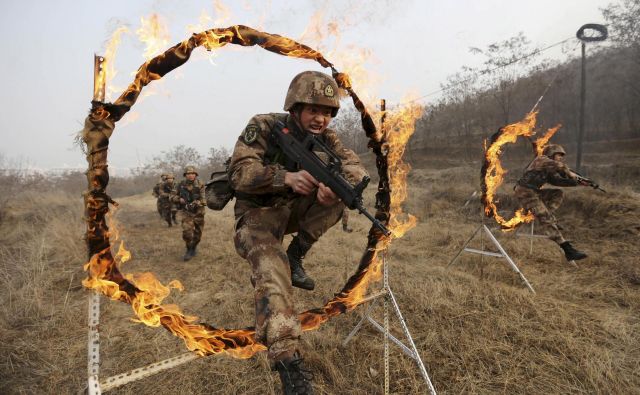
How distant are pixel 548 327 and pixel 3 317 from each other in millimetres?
7197

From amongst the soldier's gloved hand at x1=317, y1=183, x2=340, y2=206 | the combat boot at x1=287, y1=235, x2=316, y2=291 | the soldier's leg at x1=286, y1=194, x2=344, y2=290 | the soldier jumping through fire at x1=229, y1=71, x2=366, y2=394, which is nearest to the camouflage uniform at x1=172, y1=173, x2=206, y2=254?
the combat boot at x1=287, y1=235, x2=316, y2=291

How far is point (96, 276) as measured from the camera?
6.58 feet

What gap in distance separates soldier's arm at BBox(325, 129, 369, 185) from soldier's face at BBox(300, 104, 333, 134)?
1.01 ft

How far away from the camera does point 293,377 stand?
6.59ft

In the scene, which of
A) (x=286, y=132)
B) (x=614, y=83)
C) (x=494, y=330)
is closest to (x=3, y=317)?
(x=286, y=132)

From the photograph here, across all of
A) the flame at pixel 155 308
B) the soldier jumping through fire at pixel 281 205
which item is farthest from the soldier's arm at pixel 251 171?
the flame at pixel 155 308

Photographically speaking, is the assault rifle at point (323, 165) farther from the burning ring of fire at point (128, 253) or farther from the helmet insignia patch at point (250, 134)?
the burning ring of fire at point (128, 253)

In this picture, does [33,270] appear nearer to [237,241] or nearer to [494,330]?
[237,241]

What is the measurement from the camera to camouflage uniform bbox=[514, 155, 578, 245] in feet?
23.5

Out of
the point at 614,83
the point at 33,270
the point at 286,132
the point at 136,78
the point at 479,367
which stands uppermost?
the point at 614,83

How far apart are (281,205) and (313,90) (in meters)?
1.05

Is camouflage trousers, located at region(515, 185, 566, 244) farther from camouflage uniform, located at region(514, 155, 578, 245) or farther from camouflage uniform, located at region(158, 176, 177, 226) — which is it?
camouflage uniform, located at region(158, 176, 177, 226)

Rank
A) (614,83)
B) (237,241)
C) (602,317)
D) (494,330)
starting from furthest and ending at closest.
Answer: (614,83), (602,317), (494,330), (237,241)

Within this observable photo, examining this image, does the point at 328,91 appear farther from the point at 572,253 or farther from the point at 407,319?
the point at 572,253
